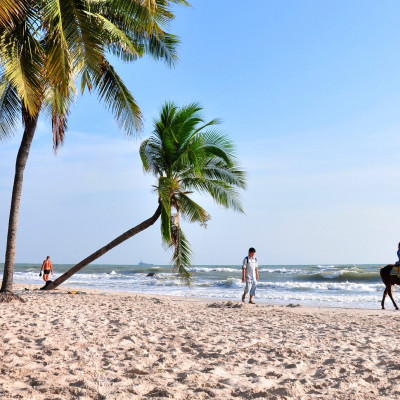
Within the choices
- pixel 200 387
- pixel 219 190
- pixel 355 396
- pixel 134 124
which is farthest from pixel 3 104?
pixel 355 396

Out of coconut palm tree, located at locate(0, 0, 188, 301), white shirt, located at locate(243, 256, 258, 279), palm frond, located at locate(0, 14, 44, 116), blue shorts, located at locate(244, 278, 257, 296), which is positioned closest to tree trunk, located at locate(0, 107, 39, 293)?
coconut palm tree, located at locate(0, 0, 188, 301)

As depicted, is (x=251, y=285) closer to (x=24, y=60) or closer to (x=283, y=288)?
(x=24, y=60)

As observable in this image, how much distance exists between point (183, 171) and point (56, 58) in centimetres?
689

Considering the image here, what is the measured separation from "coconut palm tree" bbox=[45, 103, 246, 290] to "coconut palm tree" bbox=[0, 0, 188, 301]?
3069mm

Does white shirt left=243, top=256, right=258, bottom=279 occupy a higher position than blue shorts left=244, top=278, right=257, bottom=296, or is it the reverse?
white shirt left=243, top=256, right=258, bottom=279

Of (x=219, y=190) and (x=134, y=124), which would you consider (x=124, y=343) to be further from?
(x=219, y=190)

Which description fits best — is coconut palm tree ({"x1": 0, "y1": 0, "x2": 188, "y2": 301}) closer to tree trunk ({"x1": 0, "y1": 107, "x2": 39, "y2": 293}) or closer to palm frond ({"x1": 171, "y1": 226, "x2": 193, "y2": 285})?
tree trunk ({"x1": 0, "y1": 107, "x2": 39, "y2": 293})

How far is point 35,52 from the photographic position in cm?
933

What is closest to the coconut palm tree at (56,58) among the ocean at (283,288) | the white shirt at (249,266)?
the white shirt at (249,266)

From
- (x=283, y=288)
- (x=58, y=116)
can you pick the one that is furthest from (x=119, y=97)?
(x=283, y=288)

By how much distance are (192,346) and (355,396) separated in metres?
2.32

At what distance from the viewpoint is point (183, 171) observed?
Answer: 14.4 m

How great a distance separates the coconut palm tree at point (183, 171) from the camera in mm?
13680

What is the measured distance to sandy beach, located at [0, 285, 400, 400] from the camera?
3.97 meters
